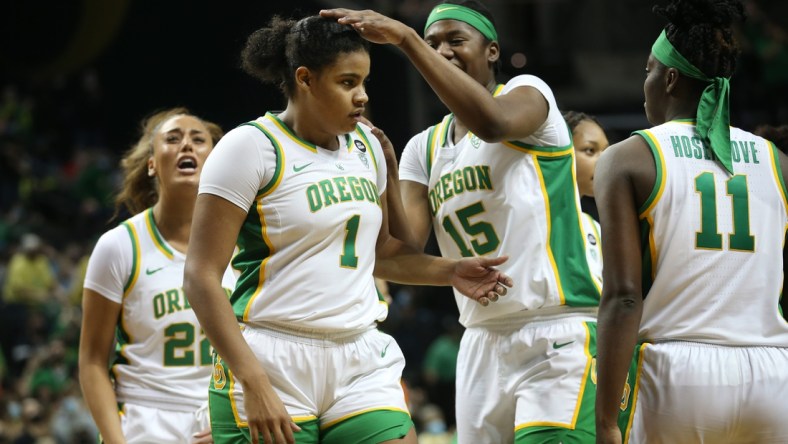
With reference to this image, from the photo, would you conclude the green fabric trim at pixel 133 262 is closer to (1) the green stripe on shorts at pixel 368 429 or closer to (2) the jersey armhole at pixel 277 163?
(2) the jersey armhole at pixel 277 163

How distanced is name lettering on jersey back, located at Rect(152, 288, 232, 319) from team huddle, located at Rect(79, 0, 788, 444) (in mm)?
29

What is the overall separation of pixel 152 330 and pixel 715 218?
2.59 metres

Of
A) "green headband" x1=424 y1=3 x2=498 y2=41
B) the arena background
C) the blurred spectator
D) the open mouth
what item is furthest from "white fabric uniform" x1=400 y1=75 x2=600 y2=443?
the blurred spectator

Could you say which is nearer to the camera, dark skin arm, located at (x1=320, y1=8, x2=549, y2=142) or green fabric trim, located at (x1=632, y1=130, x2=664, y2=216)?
green fabric trim, located at (x1=632, y1=130, x2=664, y2=216)

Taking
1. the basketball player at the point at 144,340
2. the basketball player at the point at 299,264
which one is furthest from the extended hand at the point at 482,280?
the basketball player at the point at 144,340

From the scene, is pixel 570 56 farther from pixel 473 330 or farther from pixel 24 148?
pixel 473 330

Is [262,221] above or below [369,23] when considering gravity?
below

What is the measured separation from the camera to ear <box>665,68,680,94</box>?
390 centimetres

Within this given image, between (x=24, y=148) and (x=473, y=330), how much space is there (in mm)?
16251

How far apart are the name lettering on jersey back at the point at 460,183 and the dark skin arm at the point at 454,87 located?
0.29m

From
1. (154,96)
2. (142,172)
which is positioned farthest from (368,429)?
(154,96)

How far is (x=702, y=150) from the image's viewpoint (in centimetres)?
379

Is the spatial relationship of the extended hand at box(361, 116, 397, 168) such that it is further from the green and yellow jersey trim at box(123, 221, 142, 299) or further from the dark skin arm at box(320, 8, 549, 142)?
the green and yellow jersey trim at box(123, 221, 142, 299)

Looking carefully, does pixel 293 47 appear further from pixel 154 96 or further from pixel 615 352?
pixel 154 96
